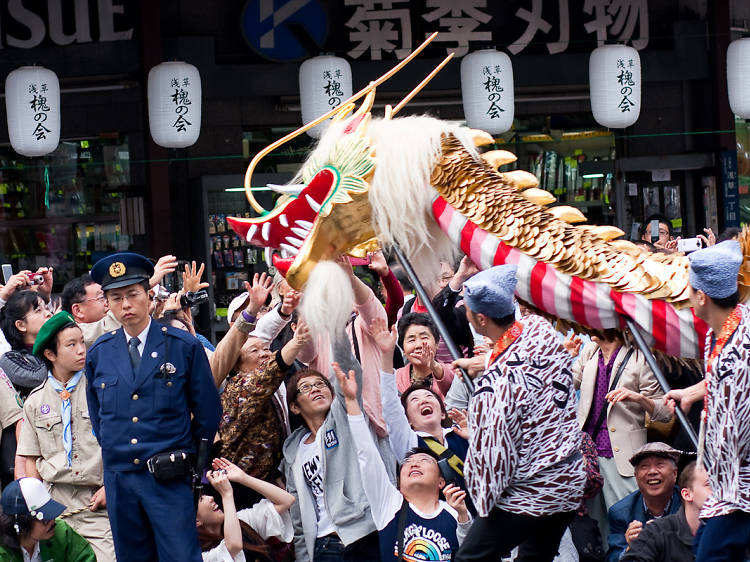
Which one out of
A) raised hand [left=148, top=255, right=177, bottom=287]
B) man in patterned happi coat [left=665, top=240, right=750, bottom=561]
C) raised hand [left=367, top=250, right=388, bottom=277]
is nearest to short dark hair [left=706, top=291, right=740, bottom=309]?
man in patterned happi coat [left=665, top=240, right=750, bottom=561]

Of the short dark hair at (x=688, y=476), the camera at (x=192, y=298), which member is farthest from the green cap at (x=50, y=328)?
the short dark hair at (x=688, y=476)

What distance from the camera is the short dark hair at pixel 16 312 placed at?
639 cm

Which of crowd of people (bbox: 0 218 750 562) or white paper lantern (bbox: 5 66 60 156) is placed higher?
white paper lantern (bbox: 5 66 60 156)

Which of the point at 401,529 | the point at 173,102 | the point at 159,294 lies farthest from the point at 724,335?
the point at 173,102

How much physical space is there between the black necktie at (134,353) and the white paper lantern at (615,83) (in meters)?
6.27

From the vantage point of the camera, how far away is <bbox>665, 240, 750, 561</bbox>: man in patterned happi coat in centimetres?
377

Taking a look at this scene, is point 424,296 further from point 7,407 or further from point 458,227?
point 7,407

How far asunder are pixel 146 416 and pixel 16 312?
1.73 meters

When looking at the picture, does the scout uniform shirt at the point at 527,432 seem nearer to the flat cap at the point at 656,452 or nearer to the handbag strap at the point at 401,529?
the handbag strap at the point at 401,529

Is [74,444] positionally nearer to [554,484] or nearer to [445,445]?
[445,445]

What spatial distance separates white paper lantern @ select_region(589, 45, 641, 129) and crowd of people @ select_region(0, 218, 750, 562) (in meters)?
4.45

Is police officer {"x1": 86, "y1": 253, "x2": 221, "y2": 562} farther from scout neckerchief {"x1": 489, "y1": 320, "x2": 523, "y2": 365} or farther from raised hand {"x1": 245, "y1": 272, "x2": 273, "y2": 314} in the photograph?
scout neckerchief {"x1": 489, "y1": 320, "x2": 523, "y2": 365}

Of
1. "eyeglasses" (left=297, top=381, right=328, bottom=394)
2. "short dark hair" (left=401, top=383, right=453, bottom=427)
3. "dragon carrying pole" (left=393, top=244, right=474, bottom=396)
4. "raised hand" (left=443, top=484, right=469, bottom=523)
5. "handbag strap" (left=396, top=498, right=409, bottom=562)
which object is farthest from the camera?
"short dark hair" (left=401, top=383, right=453, bottom=427)

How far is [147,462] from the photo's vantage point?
16.4 feet
